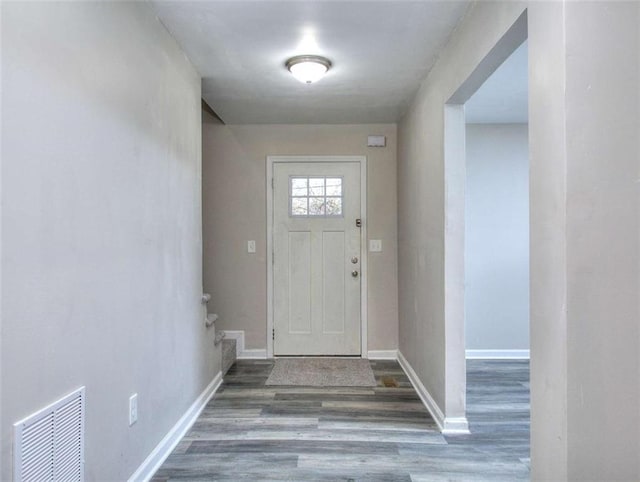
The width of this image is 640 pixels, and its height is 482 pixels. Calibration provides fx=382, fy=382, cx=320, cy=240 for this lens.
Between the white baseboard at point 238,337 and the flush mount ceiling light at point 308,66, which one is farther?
the white baseboard at point 238,337

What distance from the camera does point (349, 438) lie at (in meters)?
2.20

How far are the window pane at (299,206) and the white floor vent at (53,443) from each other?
263 cm

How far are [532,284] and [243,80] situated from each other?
2.25 m

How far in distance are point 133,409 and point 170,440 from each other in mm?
507

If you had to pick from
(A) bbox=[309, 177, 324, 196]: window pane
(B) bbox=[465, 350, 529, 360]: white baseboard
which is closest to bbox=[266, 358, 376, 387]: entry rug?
(B) bbox=[465, 350, 529, 360]: white baseboard

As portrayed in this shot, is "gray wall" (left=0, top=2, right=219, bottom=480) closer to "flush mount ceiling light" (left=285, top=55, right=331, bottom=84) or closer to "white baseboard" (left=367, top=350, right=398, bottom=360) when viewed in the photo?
"flush mount ceiling light" (left=285, top=55, right=331, bottom=84)

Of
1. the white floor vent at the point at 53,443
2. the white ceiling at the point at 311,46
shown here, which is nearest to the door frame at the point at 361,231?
the white ceiling at the point at 311,46

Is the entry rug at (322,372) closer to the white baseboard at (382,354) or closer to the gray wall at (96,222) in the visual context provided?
the white baseboard at (382,354)

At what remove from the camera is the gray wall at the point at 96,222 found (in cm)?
105

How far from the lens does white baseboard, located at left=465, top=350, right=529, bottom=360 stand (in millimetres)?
3643

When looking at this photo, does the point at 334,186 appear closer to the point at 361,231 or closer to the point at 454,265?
the point at 361,231

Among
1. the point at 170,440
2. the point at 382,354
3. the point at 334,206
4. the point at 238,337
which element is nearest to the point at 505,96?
the point at 334,206

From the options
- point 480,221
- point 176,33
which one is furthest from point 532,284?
point 480,221

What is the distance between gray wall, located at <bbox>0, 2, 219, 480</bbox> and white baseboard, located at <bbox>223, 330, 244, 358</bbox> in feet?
4.66
